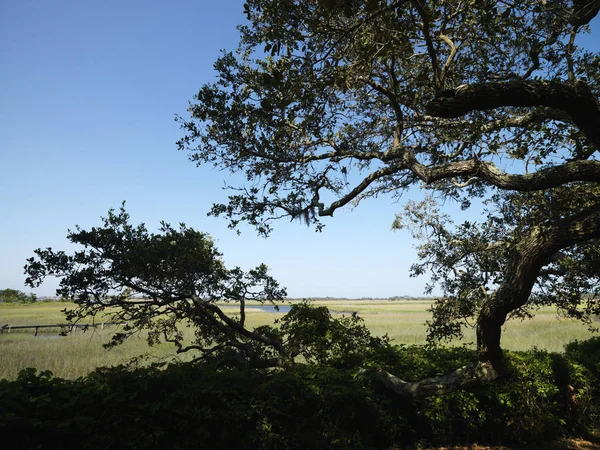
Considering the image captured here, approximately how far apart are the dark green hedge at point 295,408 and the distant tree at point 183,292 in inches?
71.1

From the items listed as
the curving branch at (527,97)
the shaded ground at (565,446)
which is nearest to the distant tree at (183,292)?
the shaded ground at (565,446)

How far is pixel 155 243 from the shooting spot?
8.39 metres

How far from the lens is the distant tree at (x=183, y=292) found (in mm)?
7957

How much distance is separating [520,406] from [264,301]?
6180 millimetres

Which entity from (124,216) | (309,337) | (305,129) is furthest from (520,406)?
(124,216)

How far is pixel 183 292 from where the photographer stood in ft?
28.5

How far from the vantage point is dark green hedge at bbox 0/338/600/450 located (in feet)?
14.6

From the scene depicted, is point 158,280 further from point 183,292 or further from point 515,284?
point 515,284

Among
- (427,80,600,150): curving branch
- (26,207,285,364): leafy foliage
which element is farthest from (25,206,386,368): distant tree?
(427,80,600,150): curving branch

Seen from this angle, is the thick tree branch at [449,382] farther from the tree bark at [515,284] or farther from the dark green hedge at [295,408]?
the dark green hedge at [295,408]

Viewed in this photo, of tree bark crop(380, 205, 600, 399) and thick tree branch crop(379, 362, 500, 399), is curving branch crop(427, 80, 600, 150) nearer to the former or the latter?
tree bark crop(380, 205, 600, 399)

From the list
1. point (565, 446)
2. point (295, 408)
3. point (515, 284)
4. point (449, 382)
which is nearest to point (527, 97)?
point (515, 284)

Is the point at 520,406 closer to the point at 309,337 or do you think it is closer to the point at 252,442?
the point at 309,337

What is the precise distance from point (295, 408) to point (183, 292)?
4.55m
